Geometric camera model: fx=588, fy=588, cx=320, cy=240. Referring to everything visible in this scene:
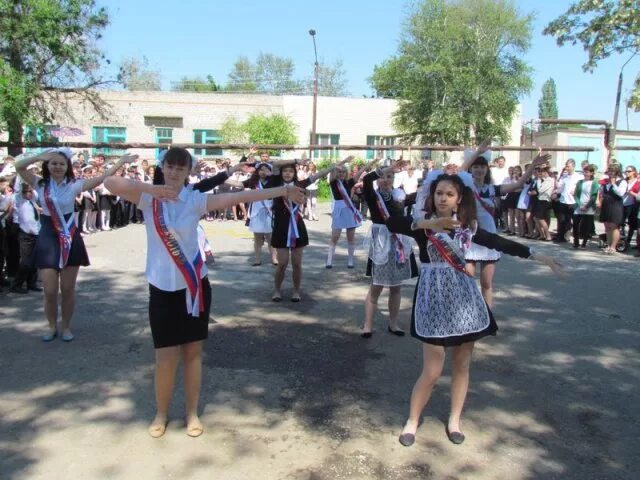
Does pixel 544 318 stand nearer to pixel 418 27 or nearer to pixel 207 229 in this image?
pixel 207 229

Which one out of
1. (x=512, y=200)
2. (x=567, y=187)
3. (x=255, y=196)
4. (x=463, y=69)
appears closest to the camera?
(x=255, y=196)

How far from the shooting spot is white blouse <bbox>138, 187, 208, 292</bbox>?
3611 mm

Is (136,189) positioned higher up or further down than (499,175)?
further down

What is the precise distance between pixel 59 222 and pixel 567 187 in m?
11.4

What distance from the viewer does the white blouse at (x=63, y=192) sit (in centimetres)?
559

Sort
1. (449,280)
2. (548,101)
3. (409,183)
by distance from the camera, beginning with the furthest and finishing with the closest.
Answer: (548,101), (409,183), (449,280)

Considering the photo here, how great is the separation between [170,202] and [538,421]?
2.93 meters

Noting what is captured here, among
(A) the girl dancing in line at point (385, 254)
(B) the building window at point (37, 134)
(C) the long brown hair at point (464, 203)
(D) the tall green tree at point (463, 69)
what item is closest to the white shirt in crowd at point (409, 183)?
(B) the building window at point (37, 134)

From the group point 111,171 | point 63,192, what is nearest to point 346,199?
point 63,192

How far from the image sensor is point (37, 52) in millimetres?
17047

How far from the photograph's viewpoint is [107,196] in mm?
15188

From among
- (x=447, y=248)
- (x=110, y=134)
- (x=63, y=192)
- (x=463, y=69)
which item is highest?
(x=463, y=69)

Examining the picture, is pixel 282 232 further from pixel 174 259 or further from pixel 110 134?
pixel 110 134

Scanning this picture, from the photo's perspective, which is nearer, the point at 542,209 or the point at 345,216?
the point at 345,216
